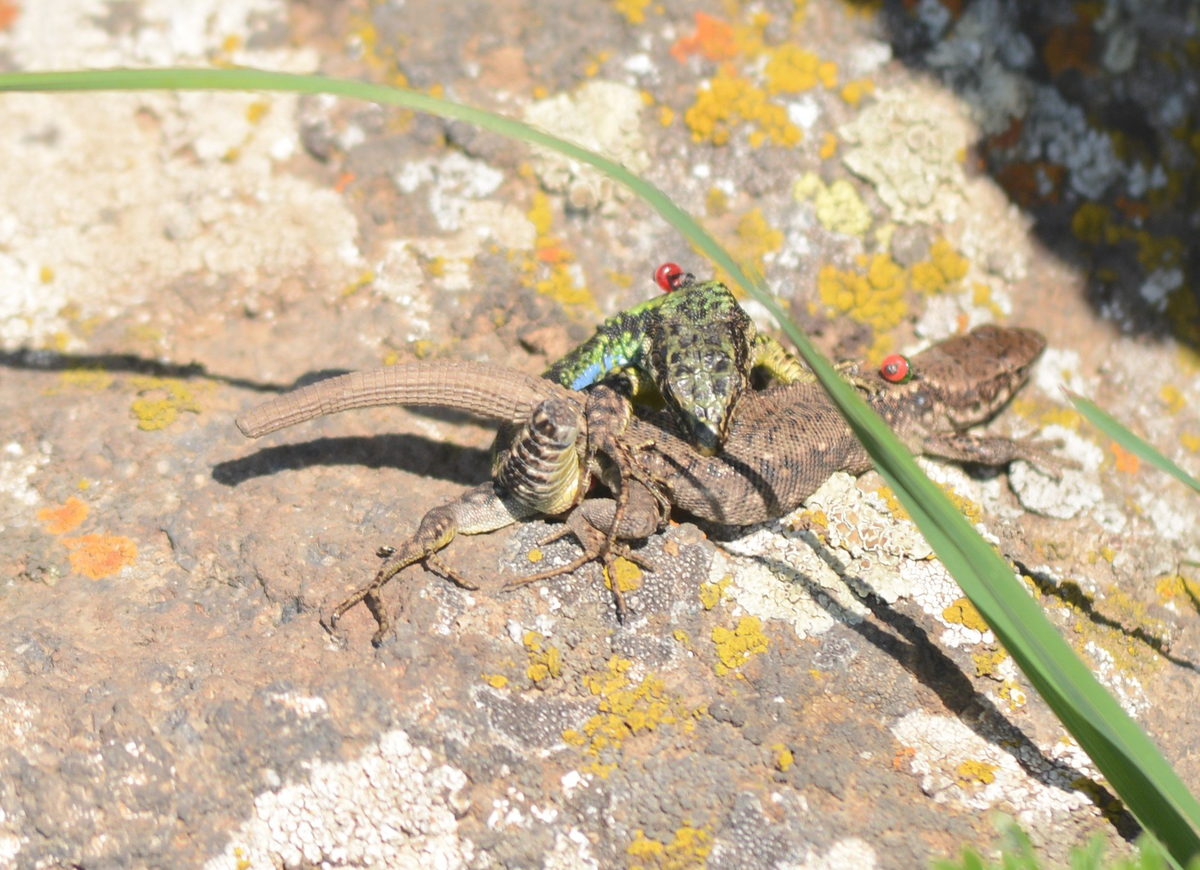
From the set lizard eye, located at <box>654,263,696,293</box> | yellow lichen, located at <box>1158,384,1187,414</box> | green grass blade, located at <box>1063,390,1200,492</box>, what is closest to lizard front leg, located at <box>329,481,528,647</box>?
lizard eye, located at <box>654,263,696,293</box>

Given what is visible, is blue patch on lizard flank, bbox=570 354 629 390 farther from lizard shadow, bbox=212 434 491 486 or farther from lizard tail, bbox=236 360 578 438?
lizard shadow, bbox=212 434 491 486

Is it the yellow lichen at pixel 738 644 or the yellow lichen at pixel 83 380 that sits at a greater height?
the yellow lichen at pixel 738 644

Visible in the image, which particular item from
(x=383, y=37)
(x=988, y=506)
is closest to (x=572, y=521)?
(x=988, y=506)

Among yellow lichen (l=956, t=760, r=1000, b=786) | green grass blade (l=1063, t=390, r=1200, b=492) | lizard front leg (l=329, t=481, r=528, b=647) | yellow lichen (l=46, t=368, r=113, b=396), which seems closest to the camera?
green grass blade (l=1063, t=390, r=1200, b=492)

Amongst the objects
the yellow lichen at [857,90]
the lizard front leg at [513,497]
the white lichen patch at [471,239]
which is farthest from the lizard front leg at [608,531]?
the yellow lichen at [857,90]

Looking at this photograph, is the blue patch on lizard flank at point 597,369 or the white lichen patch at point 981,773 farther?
the blue patch on lizard flank at point 597,369

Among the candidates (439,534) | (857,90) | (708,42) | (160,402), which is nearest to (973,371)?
(857,90)

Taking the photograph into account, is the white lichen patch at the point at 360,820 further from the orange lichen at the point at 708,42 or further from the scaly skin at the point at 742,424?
the orange lichen at the point at 708,42

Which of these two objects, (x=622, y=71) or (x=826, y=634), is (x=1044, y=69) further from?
(x=826, y=634)

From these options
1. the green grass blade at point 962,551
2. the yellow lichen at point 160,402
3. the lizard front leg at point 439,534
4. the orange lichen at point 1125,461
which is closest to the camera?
the green grass blade at point 962,551
